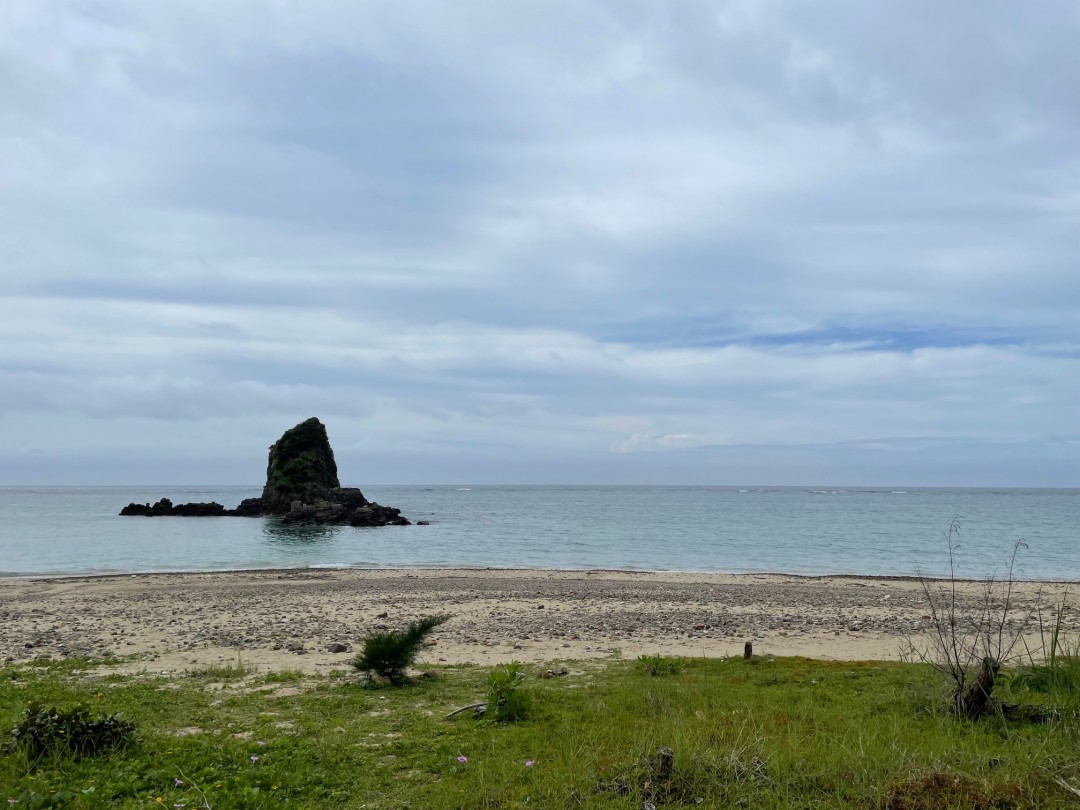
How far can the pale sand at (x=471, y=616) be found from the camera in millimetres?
14711

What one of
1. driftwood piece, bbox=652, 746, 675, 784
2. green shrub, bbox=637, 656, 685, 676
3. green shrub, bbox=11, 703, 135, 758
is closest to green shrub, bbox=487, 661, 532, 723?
driftwood piece, bbox=652, 746, 675, 784

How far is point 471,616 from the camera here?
20234mm

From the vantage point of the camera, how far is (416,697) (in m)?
9.99

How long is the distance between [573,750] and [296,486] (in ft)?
334

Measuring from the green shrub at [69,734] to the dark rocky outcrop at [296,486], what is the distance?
294 ft

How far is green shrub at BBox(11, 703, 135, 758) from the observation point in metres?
6.90

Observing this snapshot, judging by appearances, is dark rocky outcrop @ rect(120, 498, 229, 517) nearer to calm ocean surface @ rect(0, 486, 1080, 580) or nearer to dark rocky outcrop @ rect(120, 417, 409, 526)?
dark rocky outcrop @ rect(120, 417, 409, 526)

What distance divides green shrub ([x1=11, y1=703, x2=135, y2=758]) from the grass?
0.55ft

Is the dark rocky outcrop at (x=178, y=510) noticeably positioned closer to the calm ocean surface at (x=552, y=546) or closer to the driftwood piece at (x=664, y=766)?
the calm ocean surface at (x=552, y=546)

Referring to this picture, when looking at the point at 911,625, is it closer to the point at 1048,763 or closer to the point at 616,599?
the point at 616,599

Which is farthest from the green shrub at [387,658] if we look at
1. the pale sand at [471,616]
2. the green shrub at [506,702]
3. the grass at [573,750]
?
the green shrub at [506,702]

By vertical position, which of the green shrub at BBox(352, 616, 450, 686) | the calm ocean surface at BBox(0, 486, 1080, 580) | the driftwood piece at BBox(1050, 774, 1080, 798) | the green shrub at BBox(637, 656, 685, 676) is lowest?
the calm ocean surface at BBox(0, 486, 1080, 580)

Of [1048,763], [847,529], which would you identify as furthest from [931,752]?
[847,529]

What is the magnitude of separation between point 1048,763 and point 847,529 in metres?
72.9
